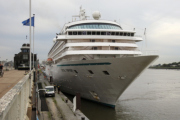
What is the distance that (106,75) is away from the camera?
548 inches

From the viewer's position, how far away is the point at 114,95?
14.8 m

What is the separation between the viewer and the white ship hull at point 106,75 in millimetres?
12664

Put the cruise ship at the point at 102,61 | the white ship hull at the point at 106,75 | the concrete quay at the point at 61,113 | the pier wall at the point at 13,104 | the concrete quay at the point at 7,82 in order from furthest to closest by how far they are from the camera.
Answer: the cruise ship at the point at 102,61, the white ship hull at the point at 106,75, the concrete quay at the point at 61,113, the concrete quay at the point at 7,82, the pier wall at the point at 13,104

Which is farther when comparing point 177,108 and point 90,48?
point 177,108

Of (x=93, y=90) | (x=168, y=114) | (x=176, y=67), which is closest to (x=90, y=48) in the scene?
(x=93, y=90)

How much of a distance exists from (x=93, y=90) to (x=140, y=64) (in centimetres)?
556

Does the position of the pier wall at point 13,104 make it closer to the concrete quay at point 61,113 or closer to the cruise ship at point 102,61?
the concrete quay at point 61,113

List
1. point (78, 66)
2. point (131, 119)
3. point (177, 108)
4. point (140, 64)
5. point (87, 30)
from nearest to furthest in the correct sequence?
point (140, 64) < point (131, 119) < point (78, 66) < point (87, 30) < point (177, 108)

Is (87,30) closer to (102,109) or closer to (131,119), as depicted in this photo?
(102,109)

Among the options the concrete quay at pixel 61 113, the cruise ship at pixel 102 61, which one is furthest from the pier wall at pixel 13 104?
the cruise ship at pixel 102 61

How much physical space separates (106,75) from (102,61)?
1.27 m

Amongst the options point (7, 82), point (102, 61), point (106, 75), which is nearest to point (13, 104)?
point (7, 82)

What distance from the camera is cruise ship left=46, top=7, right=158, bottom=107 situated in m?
13.0

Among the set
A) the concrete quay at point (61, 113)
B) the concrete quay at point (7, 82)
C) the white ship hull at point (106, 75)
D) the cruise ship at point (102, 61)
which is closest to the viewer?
the concrete quay at point (7, 82)
